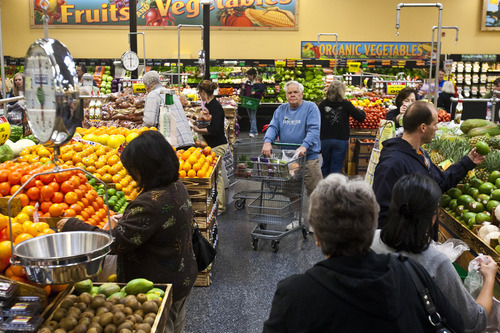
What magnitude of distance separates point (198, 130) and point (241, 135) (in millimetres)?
7657

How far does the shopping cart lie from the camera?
557cm

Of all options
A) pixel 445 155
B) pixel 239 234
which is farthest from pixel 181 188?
pixel 239 234

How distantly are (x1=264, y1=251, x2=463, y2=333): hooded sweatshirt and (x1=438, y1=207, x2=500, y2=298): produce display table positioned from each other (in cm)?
181

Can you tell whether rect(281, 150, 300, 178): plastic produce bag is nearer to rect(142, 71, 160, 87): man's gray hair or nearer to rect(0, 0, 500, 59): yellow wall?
rect(142, 71, 160, 87): man's gray hair

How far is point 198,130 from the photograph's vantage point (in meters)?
6.94

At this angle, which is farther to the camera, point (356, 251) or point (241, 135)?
point (241, 135)

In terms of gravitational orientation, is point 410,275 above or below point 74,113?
below

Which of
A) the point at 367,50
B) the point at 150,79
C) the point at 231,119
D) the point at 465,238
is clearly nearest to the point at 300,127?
the point at 150,79

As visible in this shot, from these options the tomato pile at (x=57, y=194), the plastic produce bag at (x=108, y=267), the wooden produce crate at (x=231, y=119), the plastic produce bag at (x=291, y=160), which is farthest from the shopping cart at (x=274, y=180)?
the wooden produce crate at (x=231, y=119)

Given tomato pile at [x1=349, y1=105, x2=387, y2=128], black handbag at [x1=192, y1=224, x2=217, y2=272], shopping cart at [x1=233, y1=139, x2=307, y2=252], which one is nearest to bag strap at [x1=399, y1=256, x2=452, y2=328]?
black handbag at [x1=192, y1=224, x2=217, y2=272]

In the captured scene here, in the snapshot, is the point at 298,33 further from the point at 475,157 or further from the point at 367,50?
the point at 475,157

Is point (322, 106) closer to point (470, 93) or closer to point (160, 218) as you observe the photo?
point (160, 218)

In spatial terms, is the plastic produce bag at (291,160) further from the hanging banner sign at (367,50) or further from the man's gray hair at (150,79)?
the hanging banner sign at (367,50)

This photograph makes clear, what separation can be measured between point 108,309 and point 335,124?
548 centimetres
